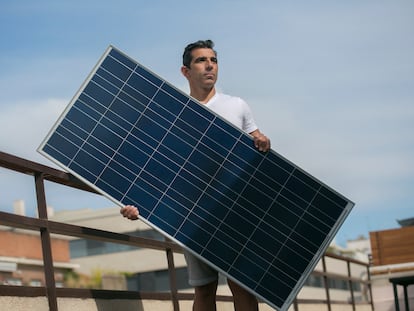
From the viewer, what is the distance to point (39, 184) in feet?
19.2

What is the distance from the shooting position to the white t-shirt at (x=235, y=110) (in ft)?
19.2

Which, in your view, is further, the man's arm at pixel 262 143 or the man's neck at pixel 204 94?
the man's neck at pixel 204 94

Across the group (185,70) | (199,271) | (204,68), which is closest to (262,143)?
(204,68)

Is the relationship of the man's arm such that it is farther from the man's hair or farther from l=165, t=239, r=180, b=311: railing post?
l=165, t=239, r=180, b=311: railing post

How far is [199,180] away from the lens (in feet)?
18.8

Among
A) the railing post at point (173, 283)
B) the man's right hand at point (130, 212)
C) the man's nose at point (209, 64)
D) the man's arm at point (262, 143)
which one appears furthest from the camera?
the railing post at point (173, 283)

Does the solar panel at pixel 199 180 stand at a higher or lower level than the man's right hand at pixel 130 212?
higher

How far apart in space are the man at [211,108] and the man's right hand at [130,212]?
1.57 ft

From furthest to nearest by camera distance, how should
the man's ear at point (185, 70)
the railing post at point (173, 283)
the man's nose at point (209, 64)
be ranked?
1. the railing post at point (173, 283)
2. the man's ear at point (185, 70)
3. the man's nose at point (209, 64)

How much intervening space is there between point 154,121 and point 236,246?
93 cm

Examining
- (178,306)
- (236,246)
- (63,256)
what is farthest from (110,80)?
(63,256)

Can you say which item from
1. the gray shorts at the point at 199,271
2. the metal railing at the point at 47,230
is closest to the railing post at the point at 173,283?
the metal railing at the point at 47,230

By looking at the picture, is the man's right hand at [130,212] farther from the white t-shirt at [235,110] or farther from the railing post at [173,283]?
the railing post at [173,283]

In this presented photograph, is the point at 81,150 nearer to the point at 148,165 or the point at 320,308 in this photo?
the point at 148,165
